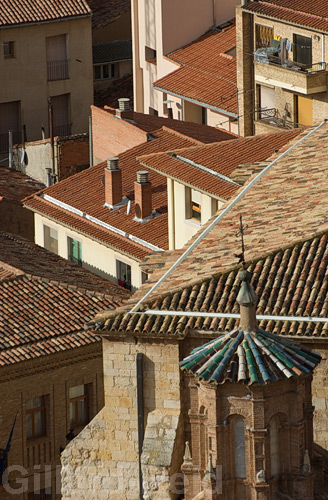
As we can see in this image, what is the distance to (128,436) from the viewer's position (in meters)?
46.4

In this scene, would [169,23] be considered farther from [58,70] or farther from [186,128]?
[186,128]

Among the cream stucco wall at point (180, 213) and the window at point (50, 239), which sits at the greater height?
the cream stucco wall at point (180, 213)

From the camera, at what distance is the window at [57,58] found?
90875 mm

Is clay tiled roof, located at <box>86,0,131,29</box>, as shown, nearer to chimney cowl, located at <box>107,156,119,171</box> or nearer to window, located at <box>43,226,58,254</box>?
window, located at <box>43,226,58,254</box>

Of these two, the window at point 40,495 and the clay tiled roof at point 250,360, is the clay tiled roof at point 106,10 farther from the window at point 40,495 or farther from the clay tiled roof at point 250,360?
the clay tiled roof at point 250,360

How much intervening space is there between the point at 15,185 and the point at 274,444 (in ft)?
139

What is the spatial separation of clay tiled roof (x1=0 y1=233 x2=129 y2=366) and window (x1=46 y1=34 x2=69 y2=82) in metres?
28.7

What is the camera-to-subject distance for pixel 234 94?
82.3 m

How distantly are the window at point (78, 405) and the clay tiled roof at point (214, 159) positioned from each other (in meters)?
7.72

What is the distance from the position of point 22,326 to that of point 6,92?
33.5m

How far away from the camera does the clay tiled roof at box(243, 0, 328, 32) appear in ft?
248

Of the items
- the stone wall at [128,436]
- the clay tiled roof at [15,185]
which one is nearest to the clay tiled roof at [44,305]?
the stone wall at [128,436]

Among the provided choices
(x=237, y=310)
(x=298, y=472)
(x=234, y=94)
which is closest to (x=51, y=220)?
(x=234, y=94)

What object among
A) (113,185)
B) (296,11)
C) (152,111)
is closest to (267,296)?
(113,185)
